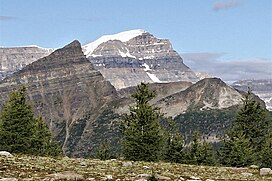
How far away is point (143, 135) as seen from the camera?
191 ft

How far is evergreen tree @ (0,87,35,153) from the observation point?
62719 mm

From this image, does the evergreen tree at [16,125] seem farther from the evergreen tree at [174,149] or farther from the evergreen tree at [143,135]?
the evergreen tree at [174,149]

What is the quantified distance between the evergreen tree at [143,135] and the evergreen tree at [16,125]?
1419 cm

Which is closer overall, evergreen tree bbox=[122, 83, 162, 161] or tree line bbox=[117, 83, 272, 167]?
evergreen tree bbox=[122, 83, 162, 161]

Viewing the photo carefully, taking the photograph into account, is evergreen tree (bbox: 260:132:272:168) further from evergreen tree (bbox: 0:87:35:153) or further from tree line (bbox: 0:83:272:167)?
Answer: evergreen tree (bbox: 0:87:35:153)

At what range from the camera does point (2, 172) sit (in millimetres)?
23125

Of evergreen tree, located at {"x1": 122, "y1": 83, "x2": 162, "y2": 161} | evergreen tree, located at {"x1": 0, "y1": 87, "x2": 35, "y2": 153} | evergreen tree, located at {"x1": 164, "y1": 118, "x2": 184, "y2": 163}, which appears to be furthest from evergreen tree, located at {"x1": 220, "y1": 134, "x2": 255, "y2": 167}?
A: evergreen tree, located at {"x1": 0, "y1": 87, "x2": 35, "y2": 153}

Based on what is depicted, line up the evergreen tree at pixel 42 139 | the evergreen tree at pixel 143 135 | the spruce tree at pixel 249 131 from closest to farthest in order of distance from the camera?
the evergreen tree at pixel 143 135
the spruce tree at pixel 249 131
the evergreen tree at pixel 42 139

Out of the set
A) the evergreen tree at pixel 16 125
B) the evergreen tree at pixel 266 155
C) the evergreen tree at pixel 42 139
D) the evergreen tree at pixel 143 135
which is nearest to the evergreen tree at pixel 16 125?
the evergreen tree at pixel 16 125

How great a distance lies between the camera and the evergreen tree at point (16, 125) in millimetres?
62719

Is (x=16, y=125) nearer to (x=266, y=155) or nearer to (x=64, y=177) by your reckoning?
(x=266, y=155)

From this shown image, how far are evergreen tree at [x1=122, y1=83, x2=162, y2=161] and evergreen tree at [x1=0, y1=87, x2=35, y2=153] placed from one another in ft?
46.6

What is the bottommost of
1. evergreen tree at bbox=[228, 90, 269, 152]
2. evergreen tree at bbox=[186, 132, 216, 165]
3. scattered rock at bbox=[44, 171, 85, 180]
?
evergreen tree at bbox=[186, 132, 216, 165]

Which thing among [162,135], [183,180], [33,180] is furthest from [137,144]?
[33,180]
